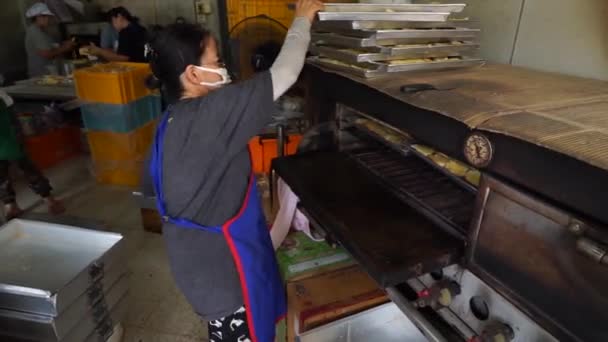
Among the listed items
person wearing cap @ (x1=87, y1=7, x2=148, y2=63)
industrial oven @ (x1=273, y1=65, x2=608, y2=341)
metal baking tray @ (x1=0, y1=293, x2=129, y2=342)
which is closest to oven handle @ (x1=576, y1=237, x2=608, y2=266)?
industrial oven @ (x1=273, y1=65, x2=608, y2=341)

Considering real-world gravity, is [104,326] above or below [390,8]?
below

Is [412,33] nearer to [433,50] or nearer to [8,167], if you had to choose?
[433,50]

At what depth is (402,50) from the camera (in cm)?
115

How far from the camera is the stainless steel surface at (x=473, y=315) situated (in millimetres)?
729

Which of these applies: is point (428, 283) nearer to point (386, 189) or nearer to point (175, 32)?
point (386, 189)

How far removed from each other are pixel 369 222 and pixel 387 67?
0.48 metres

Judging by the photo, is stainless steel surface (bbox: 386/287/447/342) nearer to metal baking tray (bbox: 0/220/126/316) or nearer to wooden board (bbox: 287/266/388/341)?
wooden board (bbox: 287/266/388/341)

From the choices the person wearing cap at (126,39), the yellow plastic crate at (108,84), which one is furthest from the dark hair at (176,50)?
the person wearing cap at (126,39)

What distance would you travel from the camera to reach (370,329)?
1.42 meters

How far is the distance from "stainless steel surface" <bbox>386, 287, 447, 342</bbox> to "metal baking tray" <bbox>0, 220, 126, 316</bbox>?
118 centimetres

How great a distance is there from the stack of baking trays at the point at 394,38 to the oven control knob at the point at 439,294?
62 centimetres

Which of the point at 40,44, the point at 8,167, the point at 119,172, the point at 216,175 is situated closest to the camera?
the point at 216,175

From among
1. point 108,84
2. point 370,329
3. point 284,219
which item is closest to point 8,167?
point 108,84

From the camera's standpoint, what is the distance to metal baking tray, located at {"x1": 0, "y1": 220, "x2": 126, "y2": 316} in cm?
138
